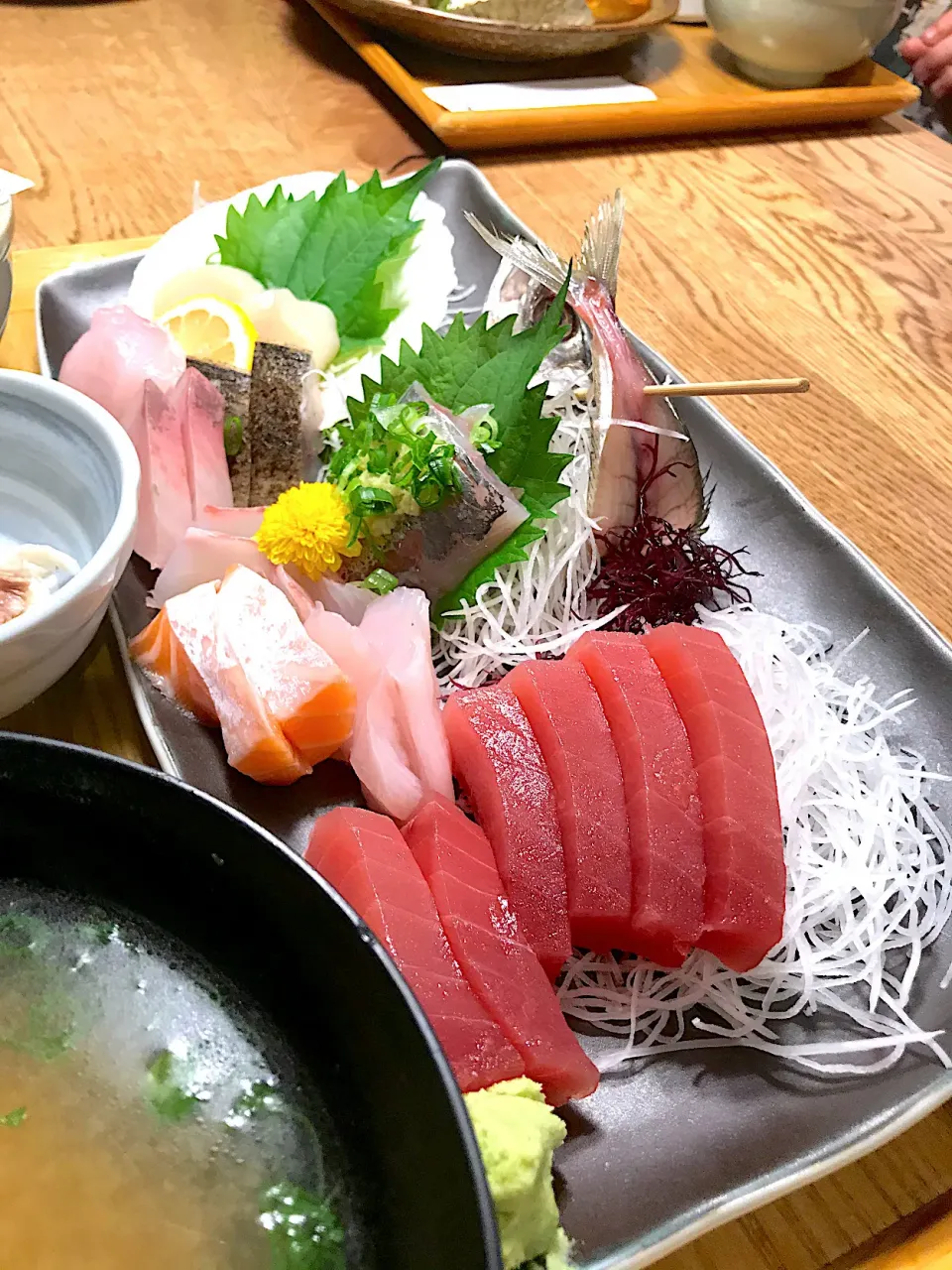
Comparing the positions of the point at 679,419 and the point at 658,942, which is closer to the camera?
the point at 658,942

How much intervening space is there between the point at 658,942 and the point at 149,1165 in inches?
28.5

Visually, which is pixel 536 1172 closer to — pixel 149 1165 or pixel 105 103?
pixel 149 1165

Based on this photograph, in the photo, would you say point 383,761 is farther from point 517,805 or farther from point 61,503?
point 61,503

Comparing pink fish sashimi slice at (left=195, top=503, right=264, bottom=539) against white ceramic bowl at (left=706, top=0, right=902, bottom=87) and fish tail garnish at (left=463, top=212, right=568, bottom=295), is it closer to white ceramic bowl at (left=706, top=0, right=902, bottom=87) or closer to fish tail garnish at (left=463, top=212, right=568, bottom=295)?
fish tail garnish at (left=463, top=212, right=568, bottom=295)

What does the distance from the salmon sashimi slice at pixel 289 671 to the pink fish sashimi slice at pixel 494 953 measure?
0.21 m

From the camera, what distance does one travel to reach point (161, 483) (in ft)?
5.56

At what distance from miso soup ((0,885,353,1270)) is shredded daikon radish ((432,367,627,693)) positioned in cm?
90

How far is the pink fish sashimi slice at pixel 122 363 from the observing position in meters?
1.79

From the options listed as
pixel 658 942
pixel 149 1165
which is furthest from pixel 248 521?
pixel 149 1165

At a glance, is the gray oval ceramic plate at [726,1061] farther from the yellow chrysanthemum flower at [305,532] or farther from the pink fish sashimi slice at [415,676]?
the yellow chrysanthemum flower at [305,532]

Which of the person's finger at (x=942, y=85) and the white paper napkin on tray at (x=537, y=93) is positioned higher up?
the person's finger at (x=942, y=85)

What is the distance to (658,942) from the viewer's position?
131 cm

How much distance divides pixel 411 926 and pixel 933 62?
3986mm

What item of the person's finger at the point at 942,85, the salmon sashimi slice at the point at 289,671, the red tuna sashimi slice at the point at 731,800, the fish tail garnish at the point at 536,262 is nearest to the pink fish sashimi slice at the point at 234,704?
the salmon sashimi slice at the point at 289,671
